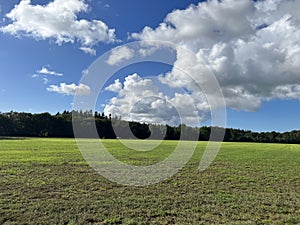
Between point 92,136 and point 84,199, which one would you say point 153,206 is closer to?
point 84,199

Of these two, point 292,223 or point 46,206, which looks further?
point 46,206

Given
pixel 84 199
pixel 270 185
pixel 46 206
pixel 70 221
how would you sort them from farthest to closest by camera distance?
pixel 270 185
pixel 84 199
pixel 46 206
pixel 70 221

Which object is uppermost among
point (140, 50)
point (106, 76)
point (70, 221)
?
point (140, 50)

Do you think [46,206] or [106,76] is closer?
[46,206]

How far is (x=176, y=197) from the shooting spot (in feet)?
41.1

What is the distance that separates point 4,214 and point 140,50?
890 centimetres

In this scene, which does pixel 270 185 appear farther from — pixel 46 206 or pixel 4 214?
pixel 4 214

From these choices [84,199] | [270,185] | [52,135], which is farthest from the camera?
[52,135]

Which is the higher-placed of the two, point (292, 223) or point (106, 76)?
point (106, 76)

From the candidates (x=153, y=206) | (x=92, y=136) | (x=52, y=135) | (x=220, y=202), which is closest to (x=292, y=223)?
(x=220, y=202)

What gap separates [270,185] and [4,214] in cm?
1246

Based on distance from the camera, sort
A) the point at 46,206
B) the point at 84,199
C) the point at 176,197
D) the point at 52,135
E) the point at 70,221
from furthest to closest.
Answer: the point at 52,135 < the point at 176,197 < the point at 84,199 < the point at 46,206 < the point at 70,221

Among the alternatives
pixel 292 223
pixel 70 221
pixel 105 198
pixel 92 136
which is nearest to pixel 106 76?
pixel 105 198

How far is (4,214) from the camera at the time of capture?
9367 millimetres
